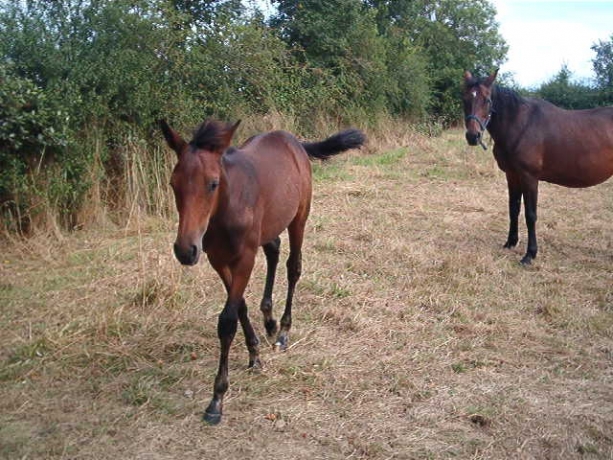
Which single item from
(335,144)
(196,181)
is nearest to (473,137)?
(335,144)

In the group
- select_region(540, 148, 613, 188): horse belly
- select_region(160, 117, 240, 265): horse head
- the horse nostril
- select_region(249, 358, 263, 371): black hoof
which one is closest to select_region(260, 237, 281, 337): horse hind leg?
select_region(249, 358, 263, 371): black hoof

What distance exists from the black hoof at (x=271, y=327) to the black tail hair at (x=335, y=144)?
5.01 ft

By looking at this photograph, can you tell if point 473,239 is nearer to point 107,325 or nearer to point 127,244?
point 127,244

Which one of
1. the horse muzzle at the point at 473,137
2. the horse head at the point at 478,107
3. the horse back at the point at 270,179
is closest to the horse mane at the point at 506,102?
the horse head at the point at 478,107

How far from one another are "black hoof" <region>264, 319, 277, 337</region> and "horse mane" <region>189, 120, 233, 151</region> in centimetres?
179

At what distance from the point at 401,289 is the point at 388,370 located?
5.40 ft

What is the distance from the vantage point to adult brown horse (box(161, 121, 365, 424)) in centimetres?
302

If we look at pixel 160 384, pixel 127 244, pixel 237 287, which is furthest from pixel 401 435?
pixel 127 244

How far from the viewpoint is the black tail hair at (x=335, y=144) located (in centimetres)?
509

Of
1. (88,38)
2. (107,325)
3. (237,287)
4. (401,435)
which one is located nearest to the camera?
(401,435)

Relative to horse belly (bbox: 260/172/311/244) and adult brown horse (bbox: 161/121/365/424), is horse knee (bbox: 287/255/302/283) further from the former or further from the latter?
horse belly (bbox: 260/172/311/244)

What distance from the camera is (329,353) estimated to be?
14.1ft

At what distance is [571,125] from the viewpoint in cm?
724

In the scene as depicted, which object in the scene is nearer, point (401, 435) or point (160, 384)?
point (401, 435)
